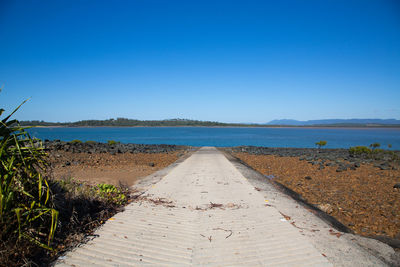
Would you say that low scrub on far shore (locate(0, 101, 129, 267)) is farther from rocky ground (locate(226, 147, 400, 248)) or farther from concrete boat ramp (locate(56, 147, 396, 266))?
rocky ground (locate(226, 147, 400, 248))

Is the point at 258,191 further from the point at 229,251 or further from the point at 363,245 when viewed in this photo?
the point at 229,251

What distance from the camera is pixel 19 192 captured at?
3096mm

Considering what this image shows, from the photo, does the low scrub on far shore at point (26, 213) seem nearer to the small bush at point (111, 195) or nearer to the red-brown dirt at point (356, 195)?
the small bush at point (111, 195)

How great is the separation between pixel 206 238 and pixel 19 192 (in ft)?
9.40

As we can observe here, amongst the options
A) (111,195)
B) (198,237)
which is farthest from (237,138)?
(198,237)

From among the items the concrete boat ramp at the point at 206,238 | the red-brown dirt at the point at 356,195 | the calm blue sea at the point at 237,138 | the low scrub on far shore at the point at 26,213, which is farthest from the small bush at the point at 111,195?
the red-brown dirt at the point at 356,195

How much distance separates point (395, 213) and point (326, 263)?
5723 millimetres

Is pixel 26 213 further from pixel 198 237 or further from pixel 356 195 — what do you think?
pixel 356 195

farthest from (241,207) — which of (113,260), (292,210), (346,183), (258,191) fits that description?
(346,183)

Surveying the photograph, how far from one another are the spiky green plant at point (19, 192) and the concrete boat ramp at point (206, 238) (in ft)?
1.87

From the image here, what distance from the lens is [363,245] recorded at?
364cm

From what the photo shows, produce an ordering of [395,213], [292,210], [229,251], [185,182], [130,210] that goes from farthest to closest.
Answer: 1. [185,182]
2. [395,213]
3. [292,210]
4. [130,210]
5. [229,251]

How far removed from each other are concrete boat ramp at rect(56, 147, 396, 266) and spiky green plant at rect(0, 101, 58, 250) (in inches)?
22.5

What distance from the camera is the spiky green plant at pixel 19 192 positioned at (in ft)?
9.21
